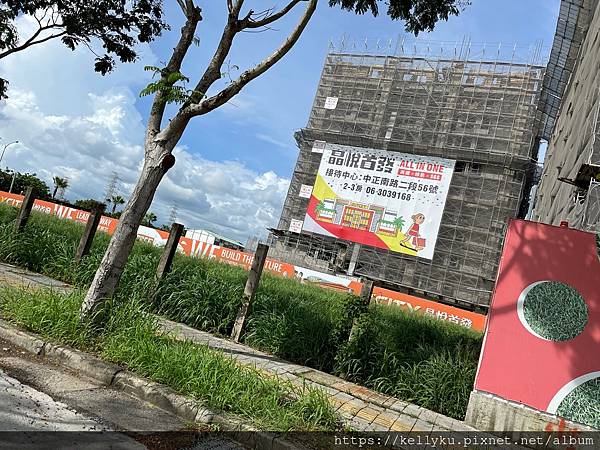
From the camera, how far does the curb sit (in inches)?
140

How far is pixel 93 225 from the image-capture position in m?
9.01

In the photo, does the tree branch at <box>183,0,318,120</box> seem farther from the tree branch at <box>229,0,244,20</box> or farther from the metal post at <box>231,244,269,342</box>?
the metal post at <box>231,244,269,342</box>

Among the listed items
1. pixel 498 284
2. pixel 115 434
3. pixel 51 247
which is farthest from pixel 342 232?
pixel 115 434

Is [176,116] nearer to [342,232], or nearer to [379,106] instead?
[342,232]

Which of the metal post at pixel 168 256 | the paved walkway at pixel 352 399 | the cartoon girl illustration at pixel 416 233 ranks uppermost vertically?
the cartoon girl illustration at pixel 416 233

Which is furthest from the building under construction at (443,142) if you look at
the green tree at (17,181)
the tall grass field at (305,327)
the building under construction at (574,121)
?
the green tree at (17,181)

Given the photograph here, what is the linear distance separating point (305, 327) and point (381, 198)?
82.9 feet

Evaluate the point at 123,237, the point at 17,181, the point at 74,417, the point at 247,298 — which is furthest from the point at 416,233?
the point at 17,181

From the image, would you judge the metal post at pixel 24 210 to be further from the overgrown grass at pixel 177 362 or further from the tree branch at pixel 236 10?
the tree branch at pixel 236 10

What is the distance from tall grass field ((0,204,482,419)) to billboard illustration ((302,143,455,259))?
73.2ft

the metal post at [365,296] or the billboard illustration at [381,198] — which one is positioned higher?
the billboard illustration at [381,198]

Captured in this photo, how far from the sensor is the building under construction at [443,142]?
33.1m

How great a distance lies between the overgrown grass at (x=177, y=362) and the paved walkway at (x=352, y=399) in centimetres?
38

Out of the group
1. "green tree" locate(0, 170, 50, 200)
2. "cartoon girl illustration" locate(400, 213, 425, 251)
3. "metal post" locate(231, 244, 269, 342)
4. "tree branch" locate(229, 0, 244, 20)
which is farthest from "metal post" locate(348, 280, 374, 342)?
"green tree" locate(0, 170, 50, 200)
